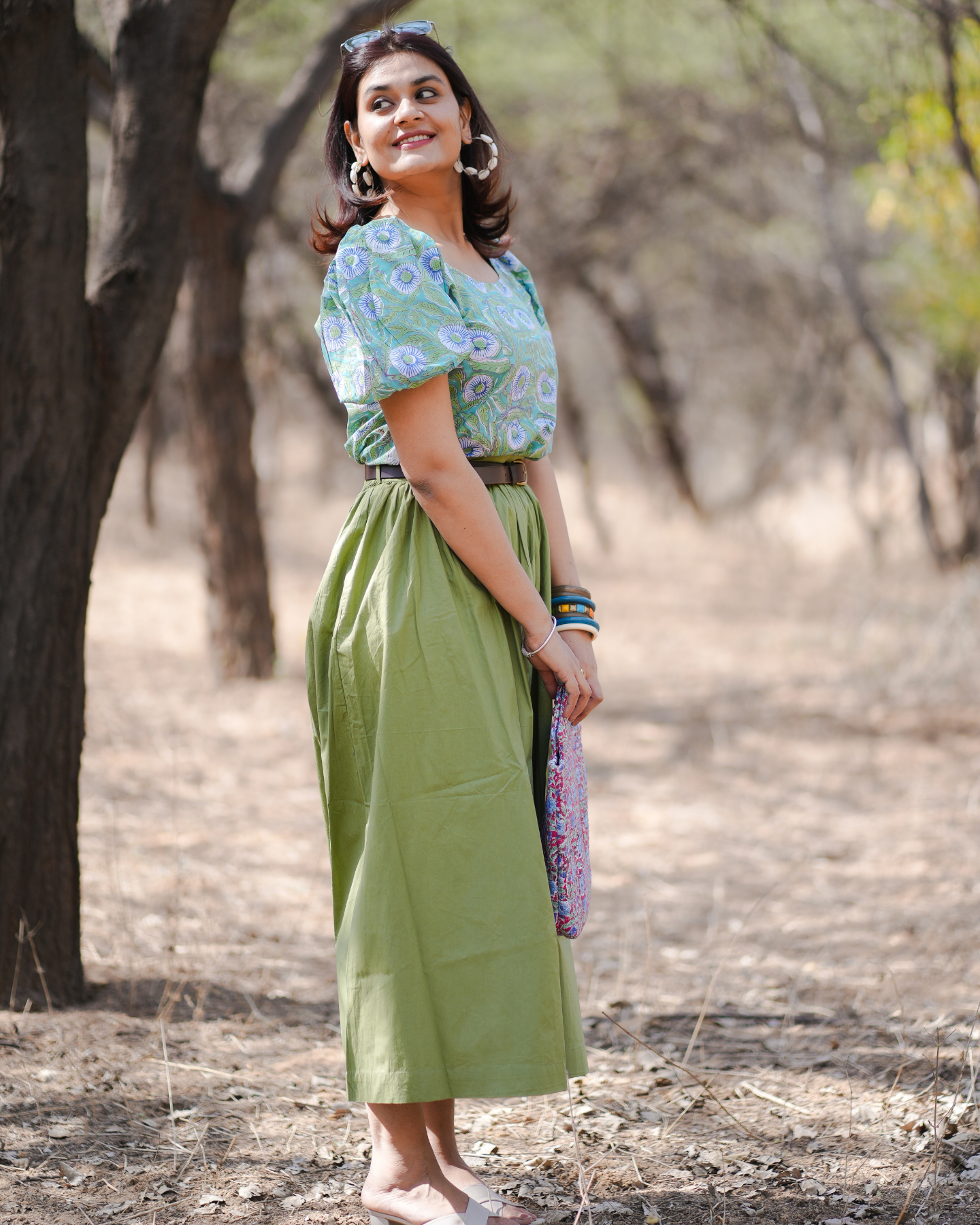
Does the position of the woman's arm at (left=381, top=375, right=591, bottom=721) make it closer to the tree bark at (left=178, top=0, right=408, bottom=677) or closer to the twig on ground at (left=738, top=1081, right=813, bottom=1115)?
the twig on ground at (left=738, top=1081, right=813, bottom=1115)

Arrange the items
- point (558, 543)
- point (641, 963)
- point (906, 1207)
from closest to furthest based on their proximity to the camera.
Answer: point (906, 1207)
point (558, 543)
point (641, 963)

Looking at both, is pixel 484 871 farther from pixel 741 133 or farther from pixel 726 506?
pixel 726 506

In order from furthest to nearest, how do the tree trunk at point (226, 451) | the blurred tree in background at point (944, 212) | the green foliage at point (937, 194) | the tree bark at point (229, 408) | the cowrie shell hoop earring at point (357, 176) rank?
the tree trunk at point (226, 451), the tree bark at point (229, 408), the green foliage at point (937, 194), the blurred tree in background at point (944, 212), the cowrie shell hoop earring at point (357, 176)

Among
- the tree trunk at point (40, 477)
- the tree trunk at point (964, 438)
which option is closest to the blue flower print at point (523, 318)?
the tree trunk at point (40, 477)

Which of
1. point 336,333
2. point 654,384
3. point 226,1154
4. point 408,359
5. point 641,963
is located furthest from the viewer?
point 654,384

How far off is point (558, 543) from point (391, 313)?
522 mm

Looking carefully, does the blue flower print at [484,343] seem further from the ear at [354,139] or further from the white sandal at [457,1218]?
the white sandal at [457,1218]

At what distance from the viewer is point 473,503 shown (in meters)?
1.76

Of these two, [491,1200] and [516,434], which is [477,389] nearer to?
[516,434]

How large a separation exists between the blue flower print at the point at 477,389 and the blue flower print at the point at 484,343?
36 millimetres

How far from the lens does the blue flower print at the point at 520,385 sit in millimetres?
1853

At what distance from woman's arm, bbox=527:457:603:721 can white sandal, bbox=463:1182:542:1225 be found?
29.6 inches

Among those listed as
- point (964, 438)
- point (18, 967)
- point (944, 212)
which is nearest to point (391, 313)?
point (18, 967)

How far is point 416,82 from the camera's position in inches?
73.1
